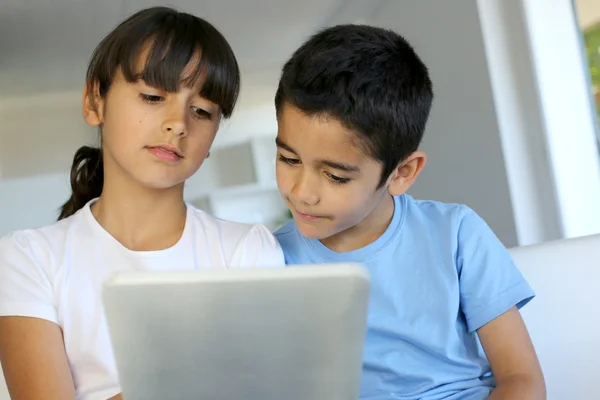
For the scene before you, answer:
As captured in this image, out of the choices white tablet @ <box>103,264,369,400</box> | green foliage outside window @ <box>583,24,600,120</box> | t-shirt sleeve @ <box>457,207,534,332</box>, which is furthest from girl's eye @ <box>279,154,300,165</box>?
green foliage outside window @ <box>583,24,600,120</box>

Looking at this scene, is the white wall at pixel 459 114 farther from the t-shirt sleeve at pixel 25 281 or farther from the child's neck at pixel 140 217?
the t-shirt sleeve at pixel 25 281

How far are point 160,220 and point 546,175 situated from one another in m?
1.42

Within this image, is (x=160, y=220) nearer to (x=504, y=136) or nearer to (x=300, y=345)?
(x=300, y=345)

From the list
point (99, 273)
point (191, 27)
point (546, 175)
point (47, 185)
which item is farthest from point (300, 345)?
point (47, 185)

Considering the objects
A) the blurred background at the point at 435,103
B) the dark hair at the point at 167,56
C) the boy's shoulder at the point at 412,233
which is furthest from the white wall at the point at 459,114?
the dark hair at the point at 167,56

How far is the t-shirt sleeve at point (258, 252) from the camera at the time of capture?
91 cm

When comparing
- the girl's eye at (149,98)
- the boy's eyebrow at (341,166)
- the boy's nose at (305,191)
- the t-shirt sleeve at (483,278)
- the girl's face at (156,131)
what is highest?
the girl's eye at (149,98)

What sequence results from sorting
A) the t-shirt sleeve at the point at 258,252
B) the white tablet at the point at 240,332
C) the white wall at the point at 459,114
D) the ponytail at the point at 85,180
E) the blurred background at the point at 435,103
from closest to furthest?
the white tablet at the point at 240,332, the t-shirt sleeve at the point at 258,252, the ponytail at the point at 85,180, the blurred background at the point at 435,103, the white wall at the point at 459,114

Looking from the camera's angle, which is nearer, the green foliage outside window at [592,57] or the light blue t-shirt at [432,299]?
the light blue t-shirt at [432,299]

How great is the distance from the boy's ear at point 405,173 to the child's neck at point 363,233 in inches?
1.3

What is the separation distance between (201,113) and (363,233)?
0.28 meters

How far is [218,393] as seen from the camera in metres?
0.47

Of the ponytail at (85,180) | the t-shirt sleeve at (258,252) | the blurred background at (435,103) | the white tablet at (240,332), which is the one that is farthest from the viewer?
the blurred background at (435,103)

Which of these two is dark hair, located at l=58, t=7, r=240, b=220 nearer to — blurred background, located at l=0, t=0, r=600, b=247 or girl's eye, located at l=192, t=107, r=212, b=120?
girl's eye, located at l=192, t=107, r=212, b=120
